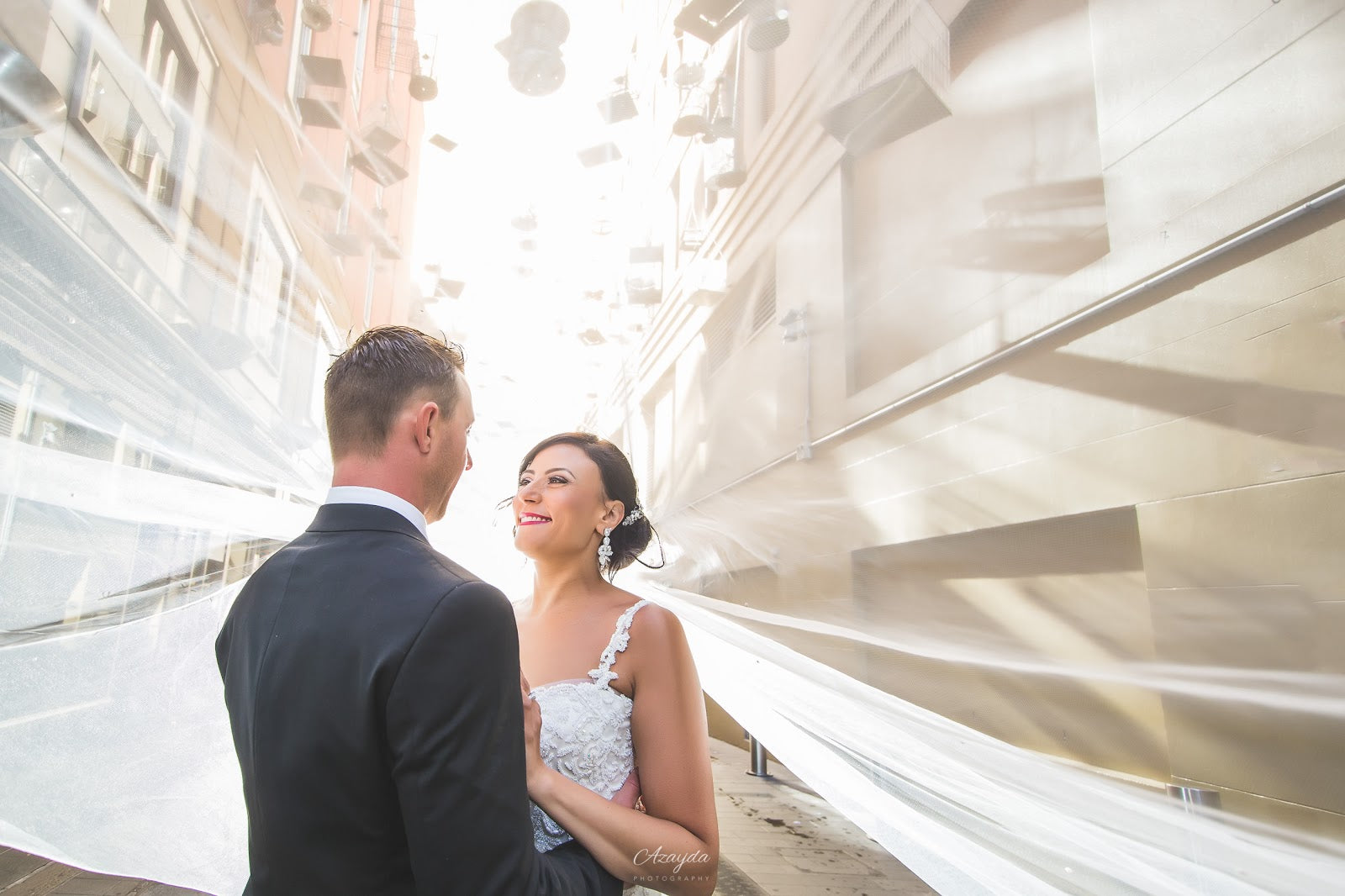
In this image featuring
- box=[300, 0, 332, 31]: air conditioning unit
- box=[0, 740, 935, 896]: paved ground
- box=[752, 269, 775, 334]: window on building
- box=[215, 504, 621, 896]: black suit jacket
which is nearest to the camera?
box=[215, 504, 621, 896]: black suit jacket

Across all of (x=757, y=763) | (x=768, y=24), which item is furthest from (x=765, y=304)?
(x=757, y=763)

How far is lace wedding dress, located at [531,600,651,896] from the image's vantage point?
1.27 m

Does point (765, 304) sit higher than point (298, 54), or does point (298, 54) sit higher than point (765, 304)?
point (298, 54)

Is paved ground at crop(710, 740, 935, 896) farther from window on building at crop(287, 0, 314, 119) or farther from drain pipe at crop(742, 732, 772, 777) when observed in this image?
window on building at crop(287, 0, 314, 119)

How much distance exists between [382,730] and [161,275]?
1321 mm

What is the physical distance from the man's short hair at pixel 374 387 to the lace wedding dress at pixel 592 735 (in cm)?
69

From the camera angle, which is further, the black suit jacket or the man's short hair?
the man's short hair

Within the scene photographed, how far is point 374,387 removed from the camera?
86 cm

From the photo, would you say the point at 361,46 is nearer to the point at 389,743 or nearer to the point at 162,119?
the point at 162,119

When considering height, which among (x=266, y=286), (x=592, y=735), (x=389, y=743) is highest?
(x=266, y=286)

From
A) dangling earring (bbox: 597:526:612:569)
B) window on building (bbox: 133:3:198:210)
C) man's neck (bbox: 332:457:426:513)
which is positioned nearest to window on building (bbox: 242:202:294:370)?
window on building (bbox: 133:3:198:210)

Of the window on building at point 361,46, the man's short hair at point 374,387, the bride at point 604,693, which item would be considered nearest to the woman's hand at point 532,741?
the bride at point 604,693

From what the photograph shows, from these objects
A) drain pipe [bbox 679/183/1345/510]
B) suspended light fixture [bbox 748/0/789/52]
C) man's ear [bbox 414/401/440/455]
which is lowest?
man's ear [bbox 414/401/440/455]

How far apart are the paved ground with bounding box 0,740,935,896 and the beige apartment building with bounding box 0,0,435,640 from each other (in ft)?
4.16
